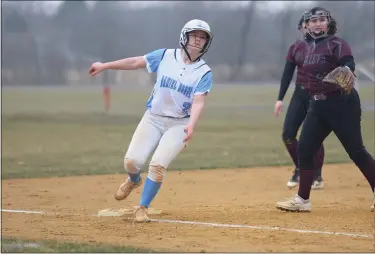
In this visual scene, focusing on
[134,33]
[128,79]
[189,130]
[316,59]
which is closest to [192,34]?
[189,130]

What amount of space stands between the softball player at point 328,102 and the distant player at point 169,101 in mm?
1069

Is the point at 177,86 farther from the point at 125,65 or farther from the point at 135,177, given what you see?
the point at 135,177

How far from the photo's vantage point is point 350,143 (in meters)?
7.39

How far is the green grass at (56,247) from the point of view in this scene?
586 cm

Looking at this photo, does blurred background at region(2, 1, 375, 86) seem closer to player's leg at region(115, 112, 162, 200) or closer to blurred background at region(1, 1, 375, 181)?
blurred background at region(1, 1, 375, 181)

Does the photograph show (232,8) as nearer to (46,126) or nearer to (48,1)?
(48,1)

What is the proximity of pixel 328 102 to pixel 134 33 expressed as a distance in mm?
40699

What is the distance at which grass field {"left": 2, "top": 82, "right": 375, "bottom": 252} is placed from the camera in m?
13.9

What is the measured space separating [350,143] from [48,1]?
1337 inches

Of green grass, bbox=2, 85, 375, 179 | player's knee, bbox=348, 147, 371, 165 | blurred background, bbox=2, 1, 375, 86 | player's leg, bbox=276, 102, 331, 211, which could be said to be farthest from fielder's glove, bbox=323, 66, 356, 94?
blurred background, bbox=2, 1, 375, 86

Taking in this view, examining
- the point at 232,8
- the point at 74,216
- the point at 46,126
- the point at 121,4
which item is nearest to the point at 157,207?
the point at 74,216

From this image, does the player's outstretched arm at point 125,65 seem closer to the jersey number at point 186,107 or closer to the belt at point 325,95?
the jersey number at point 186,107

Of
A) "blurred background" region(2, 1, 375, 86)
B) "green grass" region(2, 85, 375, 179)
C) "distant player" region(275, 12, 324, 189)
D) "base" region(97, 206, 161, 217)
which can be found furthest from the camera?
"blurred background" region(2, 1, 375, 86)

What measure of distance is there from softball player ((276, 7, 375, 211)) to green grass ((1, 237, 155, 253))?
98.3 inches
